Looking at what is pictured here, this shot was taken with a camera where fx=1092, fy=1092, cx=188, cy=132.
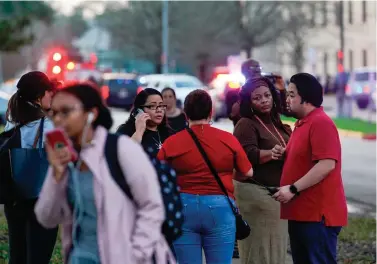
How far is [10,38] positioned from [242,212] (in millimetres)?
37049

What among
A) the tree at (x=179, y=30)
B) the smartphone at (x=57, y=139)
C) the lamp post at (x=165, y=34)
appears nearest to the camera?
the smartphone at (x=57, y=139)

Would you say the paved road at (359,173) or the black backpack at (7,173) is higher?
the black backpack at (7,173)

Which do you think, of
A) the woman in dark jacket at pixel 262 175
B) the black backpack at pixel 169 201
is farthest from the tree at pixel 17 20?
the black backpack at pixel 169 201

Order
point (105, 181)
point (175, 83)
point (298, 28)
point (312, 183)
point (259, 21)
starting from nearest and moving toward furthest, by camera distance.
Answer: point (105, 181), point (312, 183), point (175, 83), point (298, 28), point (259, 21)

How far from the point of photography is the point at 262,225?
811 cm

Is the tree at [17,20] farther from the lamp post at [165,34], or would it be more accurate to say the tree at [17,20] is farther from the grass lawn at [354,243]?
the grass lawn at [354,243]

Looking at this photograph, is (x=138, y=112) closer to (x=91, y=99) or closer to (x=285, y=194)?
(x=285, y=194)

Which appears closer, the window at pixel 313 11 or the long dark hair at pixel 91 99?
the long dark hair at pixel 91 99

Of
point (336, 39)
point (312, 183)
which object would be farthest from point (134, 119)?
point (336, 39)

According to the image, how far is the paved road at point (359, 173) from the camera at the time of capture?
15.1 metres

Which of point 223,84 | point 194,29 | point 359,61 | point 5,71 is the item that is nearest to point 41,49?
point 5,71

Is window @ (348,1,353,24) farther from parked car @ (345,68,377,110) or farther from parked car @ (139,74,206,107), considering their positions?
parked car @ (139,74,206,107)

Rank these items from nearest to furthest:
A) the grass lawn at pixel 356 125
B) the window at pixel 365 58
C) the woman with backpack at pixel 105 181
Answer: the woman with backpack at pixel 105 181, the grass lawn at pixel 356 125, the window at pixel 365 58

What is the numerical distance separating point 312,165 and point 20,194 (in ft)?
5.92
